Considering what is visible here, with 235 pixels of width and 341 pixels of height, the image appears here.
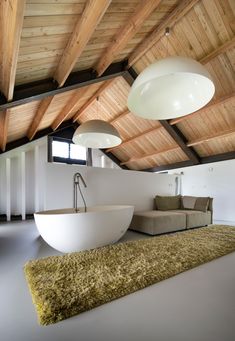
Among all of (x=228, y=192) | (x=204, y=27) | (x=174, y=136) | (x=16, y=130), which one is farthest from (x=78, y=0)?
(x=228, y=192)

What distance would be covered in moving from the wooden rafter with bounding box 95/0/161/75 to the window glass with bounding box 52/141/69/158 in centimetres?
480

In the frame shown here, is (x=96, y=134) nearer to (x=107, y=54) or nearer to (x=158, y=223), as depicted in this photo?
(x=107, y=54)

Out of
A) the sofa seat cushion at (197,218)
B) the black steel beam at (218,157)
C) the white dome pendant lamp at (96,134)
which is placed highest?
the white dome pendant lamp at (96,134)

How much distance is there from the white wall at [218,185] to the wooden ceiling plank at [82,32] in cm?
599

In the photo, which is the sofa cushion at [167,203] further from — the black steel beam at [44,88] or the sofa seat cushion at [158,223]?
the black steel beam at [44,88]

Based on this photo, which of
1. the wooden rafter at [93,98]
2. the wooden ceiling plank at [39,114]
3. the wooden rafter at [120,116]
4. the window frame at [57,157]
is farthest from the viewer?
the window frame at [57,157]

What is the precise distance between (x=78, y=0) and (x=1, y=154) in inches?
225

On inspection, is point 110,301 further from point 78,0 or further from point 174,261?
point 78,0

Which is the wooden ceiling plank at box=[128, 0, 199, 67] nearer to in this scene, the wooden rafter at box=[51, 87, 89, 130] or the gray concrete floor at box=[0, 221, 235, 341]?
the wooden rafter at box=[51, 87, 89, 130]

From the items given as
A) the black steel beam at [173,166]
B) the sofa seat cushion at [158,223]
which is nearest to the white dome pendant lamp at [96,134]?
the sofa seat cushion at [158,223]

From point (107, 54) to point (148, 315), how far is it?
159 inches

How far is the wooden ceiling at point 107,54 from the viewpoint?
2.33 meters

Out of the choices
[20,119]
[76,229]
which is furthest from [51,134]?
[76,229]

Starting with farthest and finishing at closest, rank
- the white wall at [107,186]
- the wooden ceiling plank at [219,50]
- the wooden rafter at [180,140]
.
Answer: the wooden rafter at [180,140] → the white wall at [107,186] → the wooden ceiling plank at [219,50]
